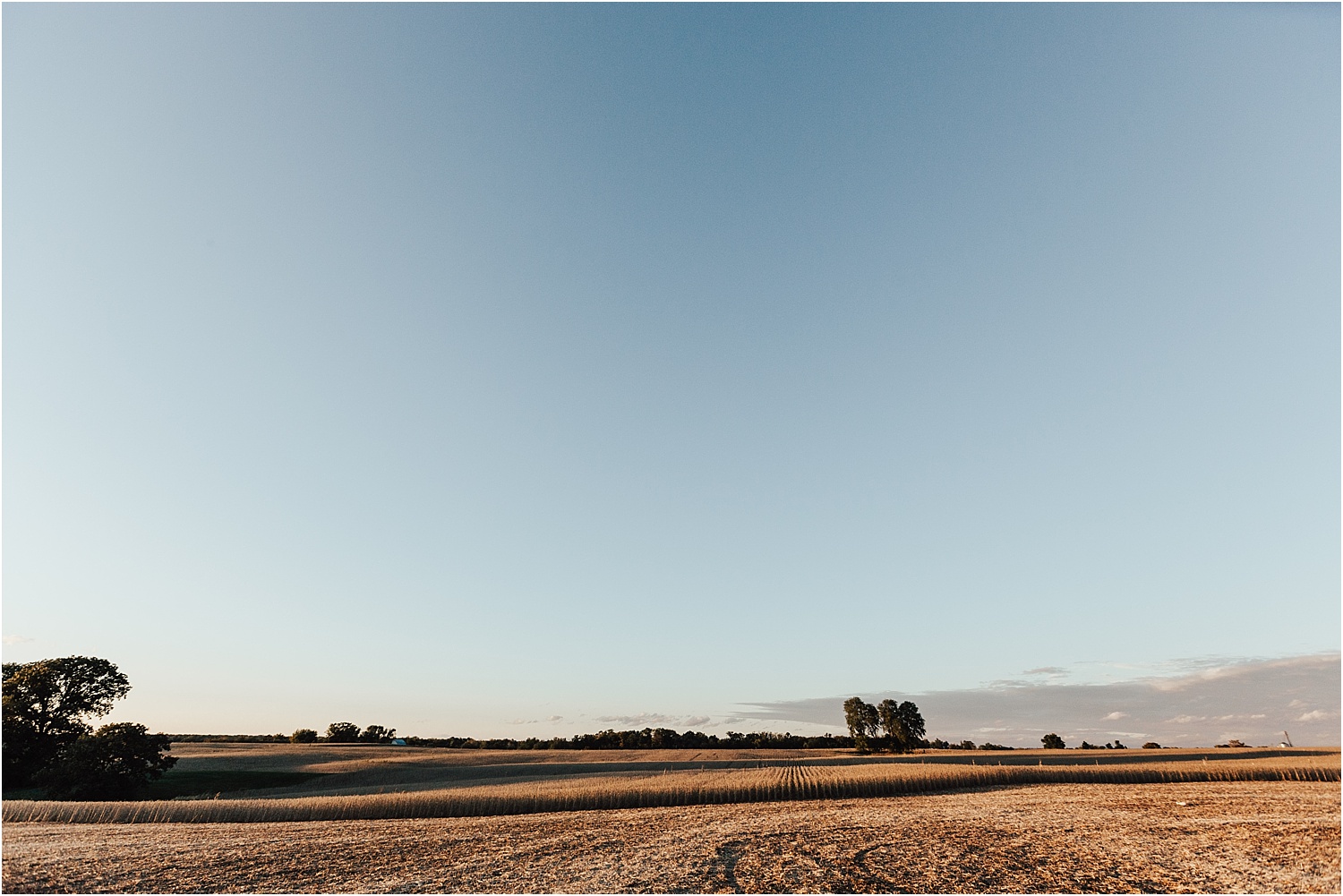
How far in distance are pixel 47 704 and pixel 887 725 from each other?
116 meters

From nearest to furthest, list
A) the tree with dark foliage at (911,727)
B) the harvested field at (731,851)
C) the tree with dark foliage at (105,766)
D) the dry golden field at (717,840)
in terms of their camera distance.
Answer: the harvested field at (731,851), the dry golden field at (717,840), the tree with dark foliage at (105,766), the tree with dark foliage at (911,727)

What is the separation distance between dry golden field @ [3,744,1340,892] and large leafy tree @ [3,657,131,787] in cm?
2590

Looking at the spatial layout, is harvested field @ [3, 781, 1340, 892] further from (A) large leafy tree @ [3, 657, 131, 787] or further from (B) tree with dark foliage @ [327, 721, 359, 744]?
(B) tree with dark foliage @ [327, 721, 359, 744]

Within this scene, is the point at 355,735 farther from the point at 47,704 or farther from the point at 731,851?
the point at 731,851

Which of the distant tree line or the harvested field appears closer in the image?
the harvested field

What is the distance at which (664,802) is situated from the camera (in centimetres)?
4059

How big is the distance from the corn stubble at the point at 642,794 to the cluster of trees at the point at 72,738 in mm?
12845

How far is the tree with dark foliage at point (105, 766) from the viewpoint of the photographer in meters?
53.1

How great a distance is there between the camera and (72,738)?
61531 mm

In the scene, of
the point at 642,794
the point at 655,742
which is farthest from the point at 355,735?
the point at 642,794

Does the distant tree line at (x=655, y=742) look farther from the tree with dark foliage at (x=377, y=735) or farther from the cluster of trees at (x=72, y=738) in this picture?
the cluster of trees at (x=72, y=738)

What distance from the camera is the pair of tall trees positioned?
123312 millimetres

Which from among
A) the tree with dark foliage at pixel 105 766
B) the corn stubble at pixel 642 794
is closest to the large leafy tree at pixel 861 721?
the corn stubble at pixel 642 794

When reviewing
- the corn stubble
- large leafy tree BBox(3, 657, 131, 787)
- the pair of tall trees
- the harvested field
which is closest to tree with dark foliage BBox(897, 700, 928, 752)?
the pair of tall trees
